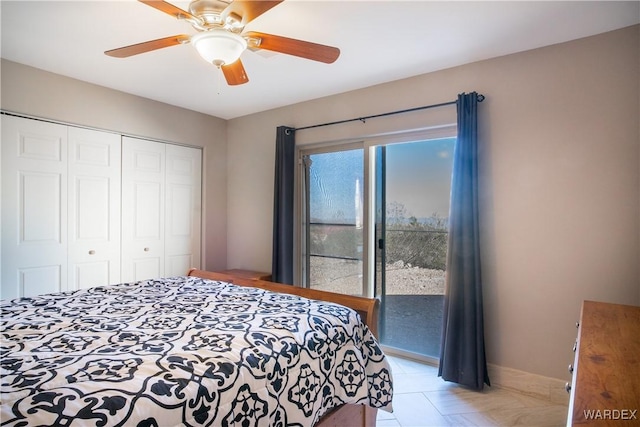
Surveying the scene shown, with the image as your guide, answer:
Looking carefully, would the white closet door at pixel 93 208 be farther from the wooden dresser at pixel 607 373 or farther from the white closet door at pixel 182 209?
the wooden dresser at pixel 607 373

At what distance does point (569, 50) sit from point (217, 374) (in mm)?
2814

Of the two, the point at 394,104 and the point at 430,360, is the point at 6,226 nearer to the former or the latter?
the point at 394,104

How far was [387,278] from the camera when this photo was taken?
3.16 metres

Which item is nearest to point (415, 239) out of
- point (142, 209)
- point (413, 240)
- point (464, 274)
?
point (413, 240)

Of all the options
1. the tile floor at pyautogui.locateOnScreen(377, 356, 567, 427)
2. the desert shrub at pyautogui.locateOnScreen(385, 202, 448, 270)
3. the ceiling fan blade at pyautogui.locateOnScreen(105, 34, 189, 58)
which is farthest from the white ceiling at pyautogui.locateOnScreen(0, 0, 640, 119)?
the tile floor at pyautogui.locateOnScreen(377, 356, 567, 427)

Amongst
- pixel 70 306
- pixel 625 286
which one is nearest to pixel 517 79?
pixel 625 286

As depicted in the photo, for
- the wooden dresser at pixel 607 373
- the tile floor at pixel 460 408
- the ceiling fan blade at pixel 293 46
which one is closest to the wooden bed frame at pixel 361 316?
the tile floor at pixel 460 408

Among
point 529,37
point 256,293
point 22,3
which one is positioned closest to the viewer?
point 22,3

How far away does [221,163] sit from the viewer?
419cm

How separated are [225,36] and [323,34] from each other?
81cm

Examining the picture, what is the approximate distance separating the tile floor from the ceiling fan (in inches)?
87.4

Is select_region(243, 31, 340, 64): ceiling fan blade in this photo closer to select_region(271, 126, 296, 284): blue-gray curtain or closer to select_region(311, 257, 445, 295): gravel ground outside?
select_region(271, 126, 296, 284): blue-gray curtain

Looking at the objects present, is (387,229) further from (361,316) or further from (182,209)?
(182,209)

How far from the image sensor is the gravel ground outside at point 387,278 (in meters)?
2.93
